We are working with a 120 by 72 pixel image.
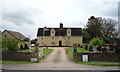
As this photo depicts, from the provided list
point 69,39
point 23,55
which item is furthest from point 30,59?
point 69,39

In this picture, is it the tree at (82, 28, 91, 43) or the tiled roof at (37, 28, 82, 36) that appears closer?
the tiled roof at (37, 28, 82, 36)

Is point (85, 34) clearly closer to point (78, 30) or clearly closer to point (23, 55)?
point (78, 30)

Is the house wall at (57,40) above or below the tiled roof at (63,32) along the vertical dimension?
below

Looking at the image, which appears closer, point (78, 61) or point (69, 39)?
point (78, 61)

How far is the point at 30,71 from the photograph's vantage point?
51.2ft

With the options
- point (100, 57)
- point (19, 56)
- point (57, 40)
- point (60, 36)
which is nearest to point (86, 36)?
point (60, 36)

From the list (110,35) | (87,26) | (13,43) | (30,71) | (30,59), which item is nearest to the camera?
(30,71)

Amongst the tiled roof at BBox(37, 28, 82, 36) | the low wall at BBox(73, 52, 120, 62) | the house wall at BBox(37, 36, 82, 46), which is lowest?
the low wall at BBox(73, 52, 120, 62)

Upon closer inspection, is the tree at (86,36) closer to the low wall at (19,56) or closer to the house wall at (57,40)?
the house wall at (57,40)

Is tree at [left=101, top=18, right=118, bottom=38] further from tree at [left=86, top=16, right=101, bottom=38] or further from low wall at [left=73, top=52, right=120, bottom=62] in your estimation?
low wall at [left=73, top=52, right=120, bottom=62]

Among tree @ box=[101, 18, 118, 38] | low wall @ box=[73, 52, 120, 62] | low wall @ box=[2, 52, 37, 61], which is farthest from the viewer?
tree @ box=[101, 18, 118, 38]

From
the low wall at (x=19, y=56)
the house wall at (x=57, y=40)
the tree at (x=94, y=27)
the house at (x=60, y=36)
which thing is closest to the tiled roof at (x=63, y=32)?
the house at (x=60, y=36)

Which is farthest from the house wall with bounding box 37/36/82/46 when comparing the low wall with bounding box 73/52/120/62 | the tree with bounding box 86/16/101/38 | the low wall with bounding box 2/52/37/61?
the low wall with bounding box 2/52/37/61

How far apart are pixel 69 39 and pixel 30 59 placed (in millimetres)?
49098
